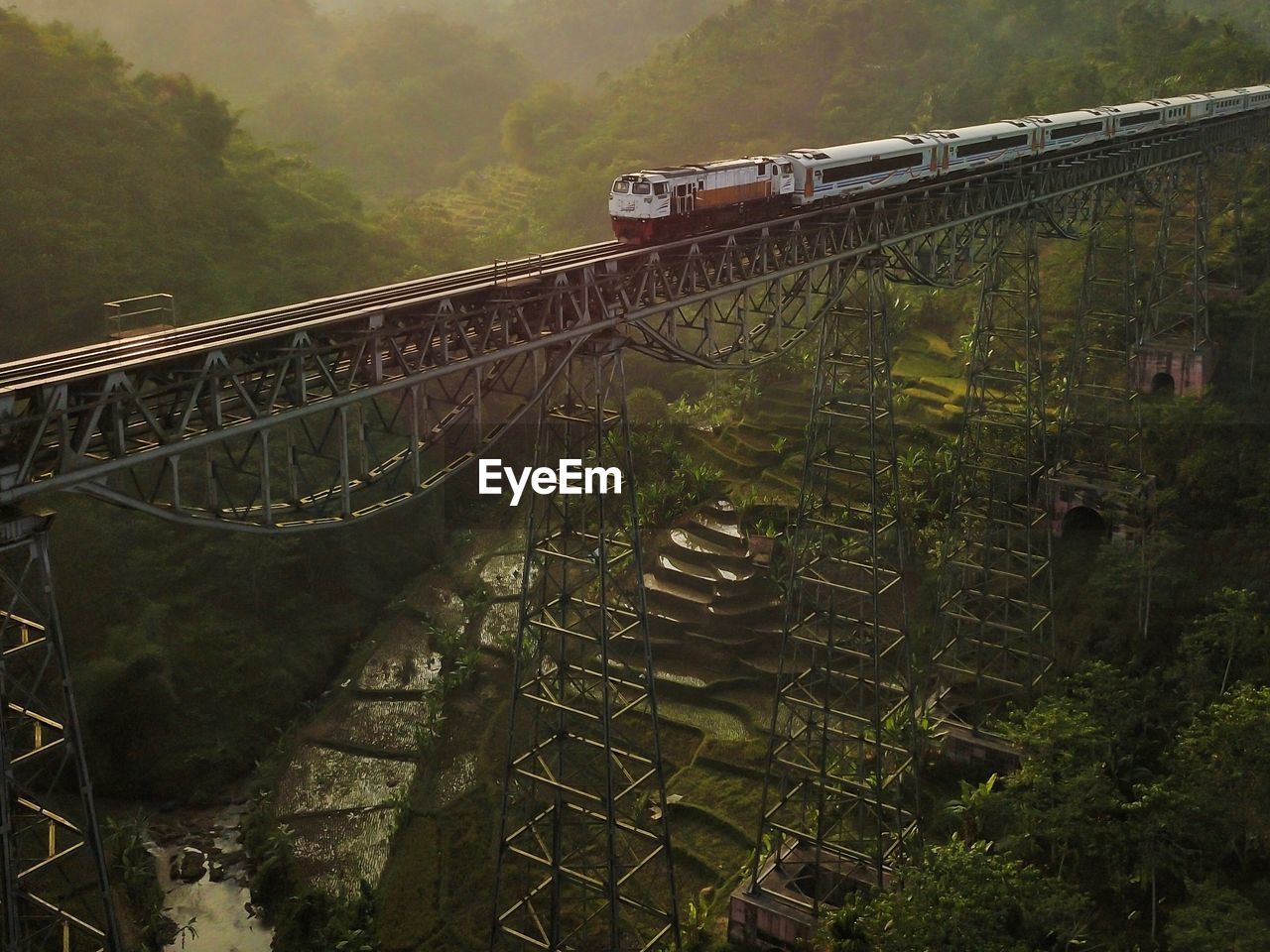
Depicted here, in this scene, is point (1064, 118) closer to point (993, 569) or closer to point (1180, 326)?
point (993, 569)

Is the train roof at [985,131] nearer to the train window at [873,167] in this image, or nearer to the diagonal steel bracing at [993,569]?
the train window at [873,167]

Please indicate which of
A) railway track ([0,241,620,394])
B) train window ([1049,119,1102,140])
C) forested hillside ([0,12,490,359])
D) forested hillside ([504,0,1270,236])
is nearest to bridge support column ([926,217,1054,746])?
train window ([1049,119,1102,140])

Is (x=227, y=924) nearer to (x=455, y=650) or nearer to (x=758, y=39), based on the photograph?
(x=455, y=650)

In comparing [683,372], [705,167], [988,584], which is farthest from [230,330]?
[683,372]

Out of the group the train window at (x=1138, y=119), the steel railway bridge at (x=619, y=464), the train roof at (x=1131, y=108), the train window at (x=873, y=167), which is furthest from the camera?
the train window at (x=1138, y=119)

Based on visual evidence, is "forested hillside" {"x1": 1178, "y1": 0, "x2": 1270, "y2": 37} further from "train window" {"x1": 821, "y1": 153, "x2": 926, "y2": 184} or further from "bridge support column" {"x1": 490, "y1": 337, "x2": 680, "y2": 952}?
"bridge support column" {"x1": 490, "y1": 337, "x2": 680, "y2": 952}

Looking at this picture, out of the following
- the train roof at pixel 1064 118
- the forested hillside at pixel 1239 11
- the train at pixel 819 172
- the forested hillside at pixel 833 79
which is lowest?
the train at pixel 819 172

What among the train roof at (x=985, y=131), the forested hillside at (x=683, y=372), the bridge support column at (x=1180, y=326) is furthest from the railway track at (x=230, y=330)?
the bridge support column at (x=1180, y=326)
